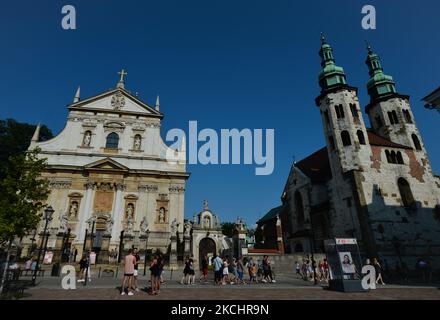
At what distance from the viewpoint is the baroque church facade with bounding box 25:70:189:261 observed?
28.3 m

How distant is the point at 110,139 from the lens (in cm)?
3294

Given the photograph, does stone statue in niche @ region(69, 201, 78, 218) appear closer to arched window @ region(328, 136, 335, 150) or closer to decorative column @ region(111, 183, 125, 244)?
decorative column @ region(111, 183, 125, 244)

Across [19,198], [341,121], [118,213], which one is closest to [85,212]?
[118,213]

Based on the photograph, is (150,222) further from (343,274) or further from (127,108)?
(343,274)

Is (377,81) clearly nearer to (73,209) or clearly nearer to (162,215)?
(162,215)

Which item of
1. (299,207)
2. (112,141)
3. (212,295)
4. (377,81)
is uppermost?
(377,81)

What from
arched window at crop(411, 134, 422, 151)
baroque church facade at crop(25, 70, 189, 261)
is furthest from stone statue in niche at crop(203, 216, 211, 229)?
arched window at crop(411, 134, 422, 151)

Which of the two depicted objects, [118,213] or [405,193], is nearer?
[405,193]

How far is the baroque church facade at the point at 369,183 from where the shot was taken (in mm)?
24859

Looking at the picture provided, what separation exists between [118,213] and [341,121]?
2621 centimetres

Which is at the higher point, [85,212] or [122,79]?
[122,79]

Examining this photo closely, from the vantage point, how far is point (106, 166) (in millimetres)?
30266

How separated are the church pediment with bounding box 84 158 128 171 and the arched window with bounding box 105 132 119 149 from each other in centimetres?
305
